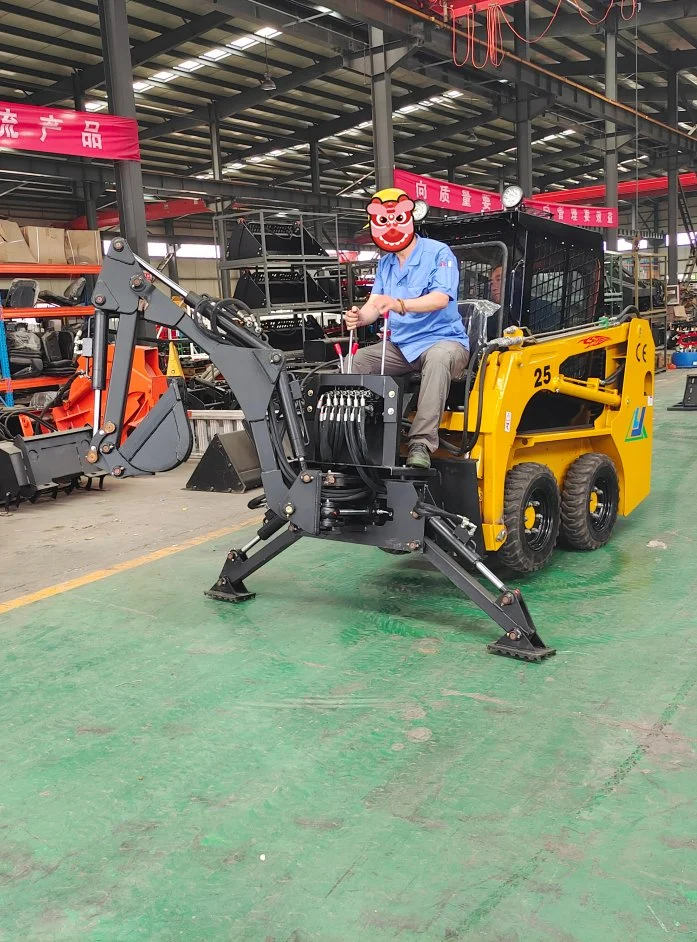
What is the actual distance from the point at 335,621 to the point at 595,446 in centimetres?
219

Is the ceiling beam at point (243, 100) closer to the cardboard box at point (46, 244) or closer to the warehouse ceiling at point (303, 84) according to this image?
the warehouse ceiling at point (303, 84)

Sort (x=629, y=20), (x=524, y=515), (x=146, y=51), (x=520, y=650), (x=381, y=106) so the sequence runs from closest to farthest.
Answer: (x=520, y=650)
(x=524, y=515)
(x=381, y=106)
(x=146, y=51)
(x=629, y=20)

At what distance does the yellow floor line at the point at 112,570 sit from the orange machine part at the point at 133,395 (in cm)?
247

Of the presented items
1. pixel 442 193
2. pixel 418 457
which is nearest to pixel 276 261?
pixel 442 193

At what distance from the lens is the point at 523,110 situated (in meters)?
18.7

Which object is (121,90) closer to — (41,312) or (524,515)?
(41,312)

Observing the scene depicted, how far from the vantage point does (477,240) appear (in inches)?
180

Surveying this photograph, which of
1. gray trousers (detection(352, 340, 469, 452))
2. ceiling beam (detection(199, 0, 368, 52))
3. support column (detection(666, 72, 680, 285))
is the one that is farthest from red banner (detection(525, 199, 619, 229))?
gray trousers (detection(352, 340, 469, 452))

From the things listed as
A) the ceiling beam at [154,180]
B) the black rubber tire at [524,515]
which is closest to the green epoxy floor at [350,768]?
the black rubber tire at [524,515]

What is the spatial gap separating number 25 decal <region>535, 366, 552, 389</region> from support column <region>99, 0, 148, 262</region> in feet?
22.1

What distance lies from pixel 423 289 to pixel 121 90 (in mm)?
7589

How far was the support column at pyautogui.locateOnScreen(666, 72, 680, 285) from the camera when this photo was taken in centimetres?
2202

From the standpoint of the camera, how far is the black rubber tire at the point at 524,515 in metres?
4.02

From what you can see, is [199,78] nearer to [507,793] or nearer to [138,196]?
[138,196]
